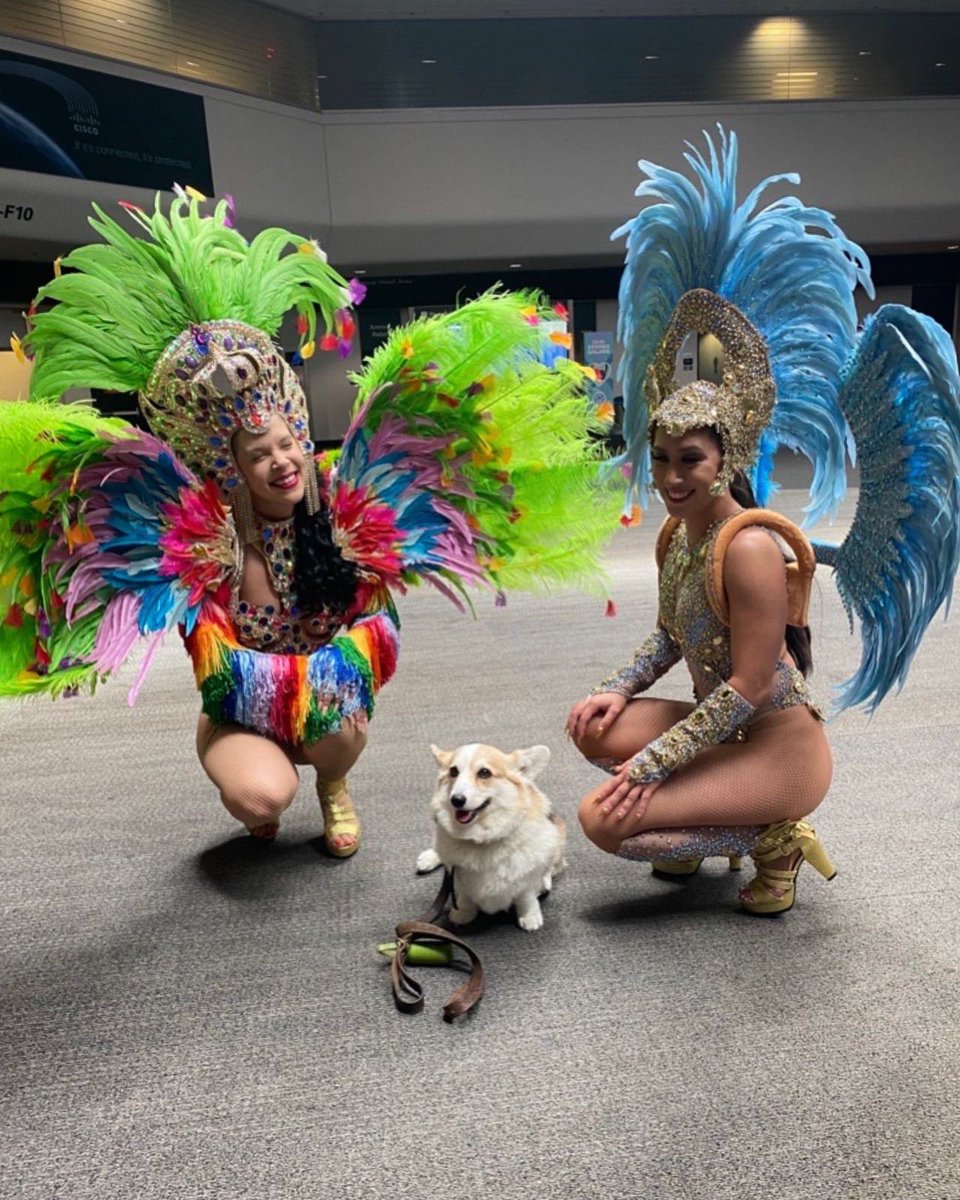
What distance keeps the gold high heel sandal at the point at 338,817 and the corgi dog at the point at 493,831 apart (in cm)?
38

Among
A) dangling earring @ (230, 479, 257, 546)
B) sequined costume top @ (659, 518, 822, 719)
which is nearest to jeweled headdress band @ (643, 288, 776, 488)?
sequined costume top @ (659, 518, 822, 719)

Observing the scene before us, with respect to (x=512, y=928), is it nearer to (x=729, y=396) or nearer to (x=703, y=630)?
(x=703, y=630)

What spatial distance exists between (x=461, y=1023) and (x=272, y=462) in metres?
1.04

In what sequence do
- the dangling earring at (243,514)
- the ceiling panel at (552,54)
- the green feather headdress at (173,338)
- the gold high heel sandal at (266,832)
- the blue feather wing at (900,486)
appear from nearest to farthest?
the blue feather wing at (900,486), the green feather headdress at (173,338), the dangling earring at (243,514), the gold high heel sandal at (266,832), the ceiling panel at (552,54)

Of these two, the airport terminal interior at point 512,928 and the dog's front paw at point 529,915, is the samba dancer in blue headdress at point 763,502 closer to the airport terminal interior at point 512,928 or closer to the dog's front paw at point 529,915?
the airport terminal interior at point 512,928

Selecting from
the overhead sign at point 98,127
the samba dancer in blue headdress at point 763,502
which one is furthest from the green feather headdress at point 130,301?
the overhead sign at point 98,127

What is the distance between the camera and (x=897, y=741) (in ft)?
7.82

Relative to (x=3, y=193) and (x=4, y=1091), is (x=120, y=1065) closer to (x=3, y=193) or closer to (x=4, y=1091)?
(x=4, y=1091)

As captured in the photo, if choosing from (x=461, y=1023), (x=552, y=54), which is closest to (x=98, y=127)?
(x=552, y=54)

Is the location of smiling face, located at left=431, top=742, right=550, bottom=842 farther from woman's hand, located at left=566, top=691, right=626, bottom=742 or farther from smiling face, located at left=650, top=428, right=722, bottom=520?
smiling face, located at left=650, top=428, right=722, bottom=520

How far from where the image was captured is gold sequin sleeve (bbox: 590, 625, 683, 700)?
1729mm

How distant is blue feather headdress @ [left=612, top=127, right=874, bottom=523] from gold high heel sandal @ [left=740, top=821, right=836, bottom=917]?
676 millimetres

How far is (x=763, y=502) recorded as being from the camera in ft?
5.50

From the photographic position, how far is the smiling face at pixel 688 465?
55.9 inches
